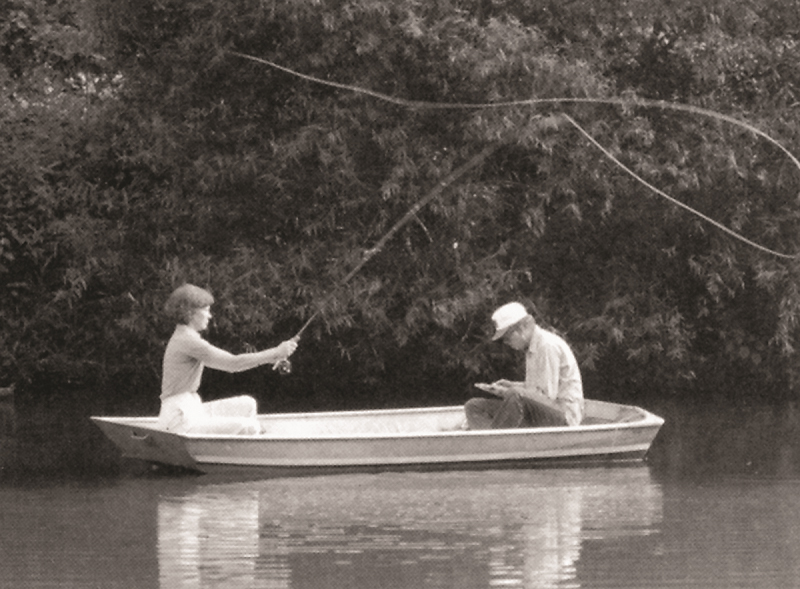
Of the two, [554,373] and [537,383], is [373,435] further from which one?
[554,373]

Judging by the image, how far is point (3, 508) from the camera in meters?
12.2

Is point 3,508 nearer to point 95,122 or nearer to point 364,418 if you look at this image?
point 364,418

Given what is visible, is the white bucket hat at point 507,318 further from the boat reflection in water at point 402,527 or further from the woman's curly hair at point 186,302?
the woman's curly hair at point 186,302

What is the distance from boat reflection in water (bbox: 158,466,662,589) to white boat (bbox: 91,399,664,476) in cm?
14

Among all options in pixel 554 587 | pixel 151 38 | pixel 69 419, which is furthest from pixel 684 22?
pixel 554 587

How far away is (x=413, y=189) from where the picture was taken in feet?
62.8

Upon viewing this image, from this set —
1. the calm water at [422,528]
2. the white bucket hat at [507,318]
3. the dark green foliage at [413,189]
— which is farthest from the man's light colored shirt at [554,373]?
the dark green foliage at [413,189]

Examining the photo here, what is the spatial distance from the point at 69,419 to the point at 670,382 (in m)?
6.49

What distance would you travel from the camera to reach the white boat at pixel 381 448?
13.6 m

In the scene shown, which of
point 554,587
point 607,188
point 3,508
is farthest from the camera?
point 607,188

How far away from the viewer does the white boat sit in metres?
13.6

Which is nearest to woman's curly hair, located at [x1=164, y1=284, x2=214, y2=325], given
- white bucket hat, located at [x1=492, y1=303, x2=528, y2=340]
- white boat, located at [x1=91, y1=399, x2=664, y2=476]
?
white boat, located at [x1=91, y1=399, x2=664, y2=476]

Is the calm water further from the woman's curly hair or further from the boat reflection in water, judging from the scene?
the woman's curly hair

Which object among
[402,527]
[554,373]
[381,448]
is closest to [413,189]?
[554,373]
